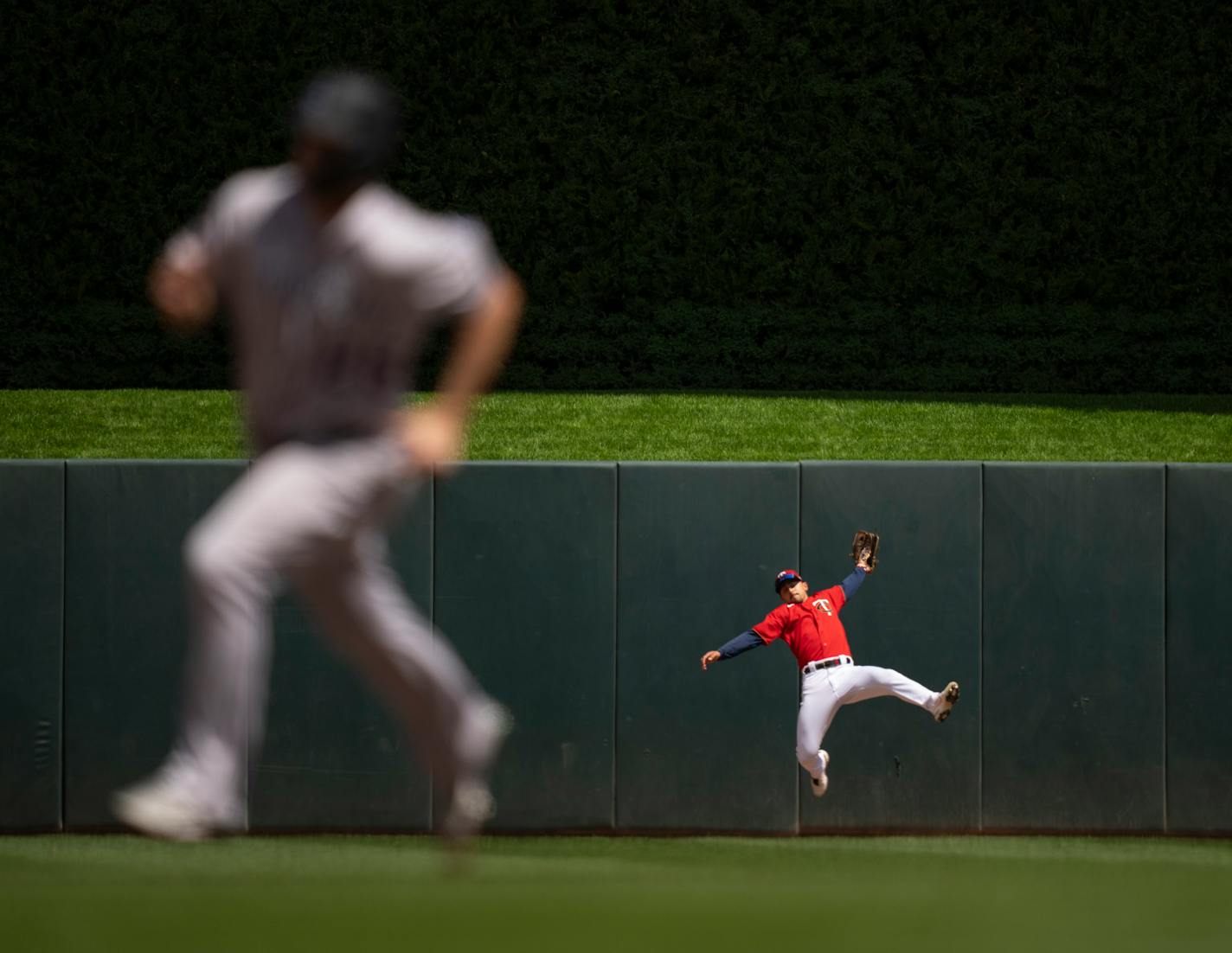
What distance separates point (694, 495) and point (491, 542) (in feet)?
3.85

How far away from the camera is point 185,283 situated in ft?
10.9

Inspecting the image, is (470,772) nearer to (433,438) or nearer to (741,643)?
(433,438)

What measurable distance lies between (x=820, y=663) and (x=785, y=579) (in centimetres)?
54

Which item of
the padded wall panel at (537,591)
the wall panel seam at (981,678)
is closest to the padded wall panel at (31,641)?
the padded wall panel at (537,591)

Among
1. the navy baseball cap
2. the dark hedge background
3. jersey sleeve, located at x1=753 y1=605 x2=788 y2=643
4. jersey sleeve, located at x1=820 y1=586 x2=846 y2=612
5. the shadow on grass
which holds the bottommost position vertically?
jersey sleeve, located at x1=753 y1=605 x2=788 y2=643

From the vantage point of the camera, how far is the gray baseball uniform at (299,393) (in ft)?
10.6

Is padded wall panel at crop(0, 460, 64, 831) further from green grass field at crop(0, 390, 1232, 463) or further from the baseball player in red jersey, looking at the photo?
the baseball player in red jersey

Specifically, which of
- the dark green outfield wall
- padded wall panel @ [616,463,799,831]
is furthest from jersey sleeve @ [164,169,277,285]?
padded wall panel @ [616,463,799,831]

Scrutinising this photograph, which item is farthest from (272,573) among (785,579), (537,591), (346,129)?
(785,579)

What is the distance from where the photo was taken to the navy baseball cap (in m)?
9.52

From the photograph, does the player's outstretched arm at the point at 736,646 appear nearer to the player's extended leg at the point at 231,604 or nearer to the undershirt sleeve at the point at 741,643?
the undershirt sleeve at the point at 741,643

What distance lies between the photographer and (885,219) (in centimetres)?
1299

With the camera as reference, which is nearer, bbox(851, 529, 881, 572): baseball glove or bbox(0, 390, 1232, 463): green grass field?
bbox(851, 529, 881, 572): baseball glove

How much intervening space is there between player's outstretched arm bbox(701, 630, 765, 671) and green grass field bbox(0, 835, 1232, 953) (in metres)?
1.05
